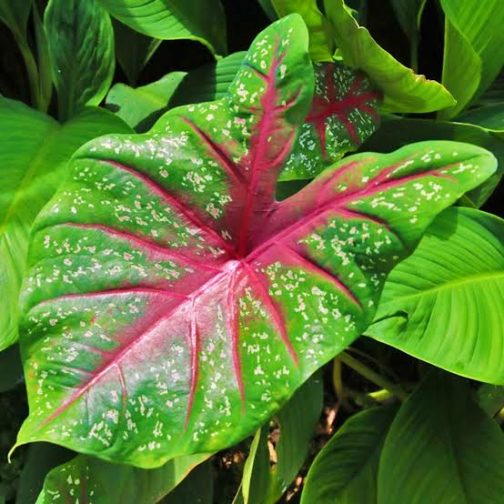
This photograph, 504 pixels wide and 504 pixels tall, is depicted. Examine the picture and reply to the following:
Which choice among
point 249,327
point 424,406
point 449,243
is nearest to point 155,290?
point 249,327

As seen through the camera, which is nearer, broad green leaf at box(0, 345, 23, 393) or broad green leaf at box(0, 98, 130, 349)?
broad green leaf at box(0, 98, 130, 349)

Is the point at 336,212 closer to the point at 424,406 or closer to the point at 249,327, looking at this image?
the point at 249,327

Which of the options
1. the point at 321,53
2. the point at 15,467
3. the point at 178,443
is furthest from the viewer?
the point at 15,467

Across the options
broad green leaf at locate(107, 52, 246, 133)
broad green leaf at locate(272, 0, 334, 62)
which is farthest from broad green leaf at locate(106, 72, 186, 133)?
broad green leaf at locate(272, 0, 334, 62)

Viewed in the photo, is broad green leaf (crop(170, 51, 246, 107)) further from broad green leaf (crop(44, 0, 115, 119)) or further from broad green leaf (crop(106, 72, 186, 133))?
broad green leaf (crop(44, 0, 115, 119))

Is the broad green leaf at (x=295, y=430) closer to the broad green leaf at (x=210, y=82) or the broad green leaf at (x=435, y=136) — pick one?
the broad green leaf at (x=435, y=136)
